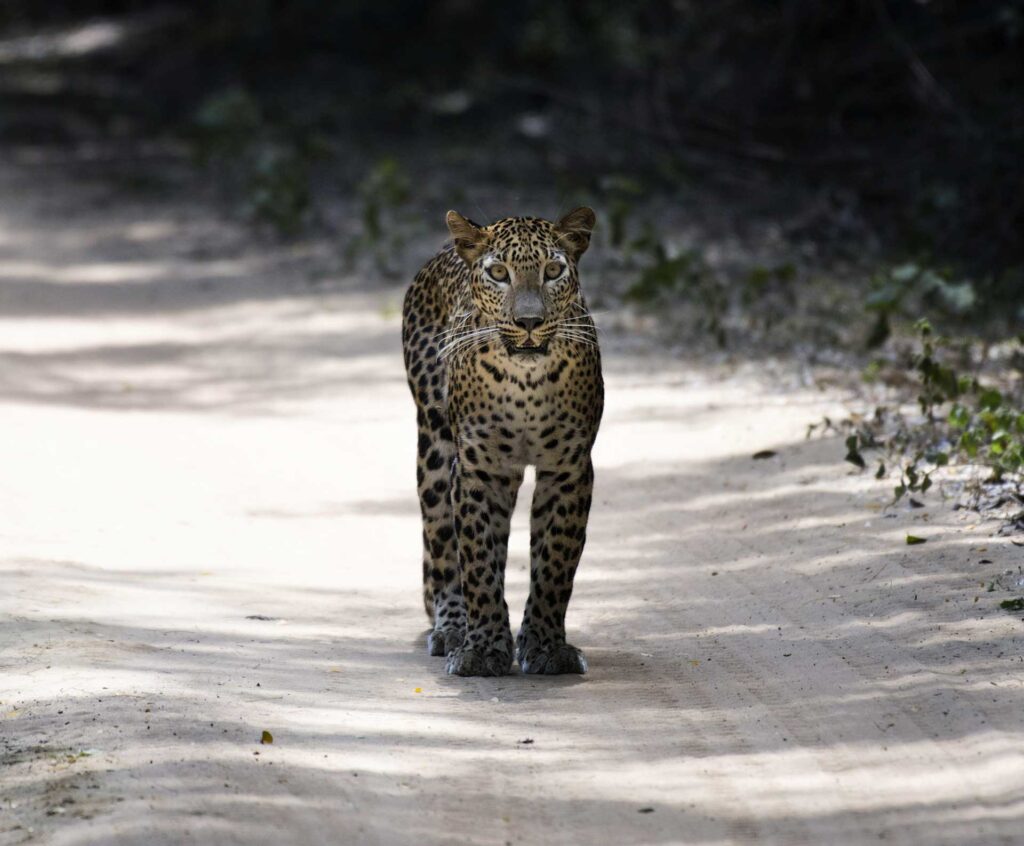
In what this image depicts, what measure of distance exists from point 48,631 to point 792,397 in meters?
5.73

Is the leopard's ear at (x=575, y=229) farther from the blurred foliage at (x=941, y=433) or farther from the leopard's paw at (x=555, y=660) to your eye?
the blurred foliage at (x=941, y=433)

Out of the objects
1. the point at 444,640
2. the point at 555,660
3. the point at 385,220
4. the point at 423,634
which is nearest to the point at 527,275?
the point at 555,660

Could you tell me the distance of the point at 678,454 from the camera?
10.4 m

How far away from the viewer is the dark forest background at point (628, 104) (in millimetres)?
14766

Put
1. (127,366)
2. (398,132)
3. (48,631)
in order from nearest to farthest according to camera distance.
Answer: (48,631) < (127,366) < (398,132)

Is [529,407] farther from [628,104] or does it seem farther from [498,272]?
[628,104]

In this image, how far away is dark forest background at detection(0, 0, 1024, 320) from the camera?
14766 mm

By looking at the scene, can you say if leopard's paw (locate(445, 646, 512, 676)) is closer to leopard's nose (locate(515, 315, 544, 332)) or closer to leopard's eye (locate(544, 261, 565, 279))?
leopard's nose (locate(515, 315, 544, 332))

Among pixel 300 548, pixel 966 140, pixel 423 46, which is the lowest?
pixel 300 548

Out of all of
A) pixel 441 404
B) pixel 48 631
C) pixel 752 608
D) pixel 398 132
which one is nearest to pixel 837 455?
pixel 752 608

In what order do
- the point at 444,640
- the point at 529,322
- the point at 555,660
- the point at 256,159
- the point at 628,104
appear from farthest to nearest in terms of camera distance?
1. the point at 256,159
2. the point at 628,104
3. the point at 444,640
4. the point at 555,660
5. the point at 529,322

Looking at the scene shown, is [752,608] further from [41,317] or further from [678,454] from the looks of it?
[41,317]

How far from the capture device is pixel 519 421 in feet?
21.8

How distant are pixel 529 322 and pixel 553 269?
0.26 meters
